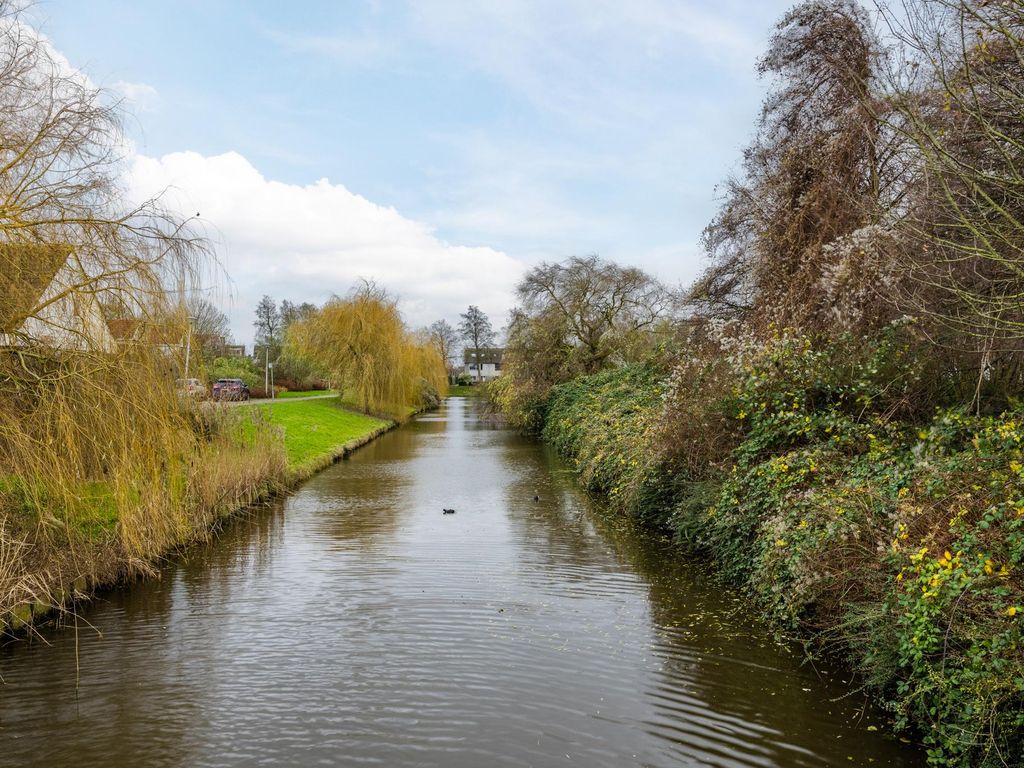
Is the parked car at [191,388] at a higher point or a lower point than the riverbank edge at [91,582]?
higher

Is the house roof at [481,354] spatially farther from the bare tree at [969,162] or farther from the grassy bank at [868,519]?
the bare tree at [969,162]

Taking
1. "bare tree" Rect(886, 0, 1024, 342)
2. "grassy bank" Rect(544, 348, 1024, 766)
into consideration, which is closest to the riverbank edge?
"grassy bank" Rect(544, 348, 1024, 766)

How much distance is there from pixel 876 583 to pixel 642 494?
23.4 ft

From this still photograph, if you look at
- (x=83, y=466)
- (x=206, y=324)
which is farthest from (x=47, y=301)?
(x=206, y=324)

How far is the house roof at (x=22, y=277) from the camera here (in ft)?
22.7

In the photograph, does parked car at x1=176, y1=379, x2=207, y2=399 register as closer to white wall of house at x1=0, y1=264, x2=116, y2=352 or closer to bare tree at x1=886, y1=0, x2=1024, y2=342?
white wall of house at x1=0, y1=264, x2=116, y2=352

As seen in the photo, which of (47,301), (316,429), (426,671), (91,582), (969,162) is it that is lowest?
(426,671)

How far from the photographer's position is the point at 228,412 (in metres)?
14.8

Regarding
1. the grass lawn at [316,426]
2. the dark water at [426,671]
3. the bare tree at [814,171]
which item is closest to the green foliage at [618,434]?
the dark water at [426,671]

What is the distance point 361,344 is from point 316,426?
9973 millimetres

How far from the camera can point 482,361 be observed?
10344 centimetres

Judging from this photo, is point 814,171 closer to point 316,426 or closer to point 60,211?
point 60,211

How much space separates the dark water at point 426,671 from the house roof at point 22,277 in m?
3.43

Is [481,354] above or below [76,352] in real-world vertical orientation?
above
